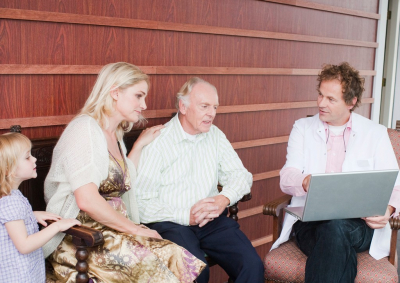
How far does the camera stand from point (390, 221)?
8.30 feet

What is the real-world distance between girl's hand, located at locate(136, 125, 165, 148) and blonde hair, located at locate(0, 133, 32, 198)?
806mm

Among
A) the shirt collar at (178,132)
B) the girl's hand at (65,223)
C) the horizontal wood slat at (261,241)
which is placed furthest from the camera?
the horizontal wood slat at (261,241)

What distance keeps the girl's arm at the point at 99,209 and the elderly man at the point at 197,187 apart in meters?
0.37

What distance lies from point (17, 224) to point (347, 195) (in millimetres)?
1408

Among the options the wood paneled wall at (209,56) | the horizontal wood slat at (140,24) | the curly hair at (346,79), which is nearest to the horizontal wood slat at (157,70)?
the wood paneled wall at (209,56)

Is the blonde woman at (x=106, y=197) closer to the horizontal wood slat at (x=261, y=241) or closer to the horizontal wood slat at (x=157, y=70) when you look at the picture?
the horizontal wood slat at (x=157, y=70)

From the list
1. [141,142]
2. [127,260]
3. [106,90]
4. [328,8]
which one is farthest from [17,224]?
[328,8]

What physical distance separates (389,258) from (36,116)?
74.1 inches

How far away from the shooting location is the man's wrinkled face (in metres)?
2.70

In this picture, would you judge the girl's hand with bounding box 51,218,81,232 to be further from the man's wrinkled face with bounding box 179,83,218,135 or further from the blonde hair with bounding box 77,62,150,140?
the man's wrinkled face with bounding box 179,83,218,135

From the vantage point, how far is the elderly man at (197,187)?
8.18ft

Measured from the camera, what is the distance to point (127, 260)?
2.04 meters

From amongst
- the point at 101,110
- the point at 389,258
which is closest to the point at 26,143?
the point at 101,110

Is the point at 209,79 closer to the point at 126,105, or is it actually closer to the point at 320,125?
the point at 320,125
